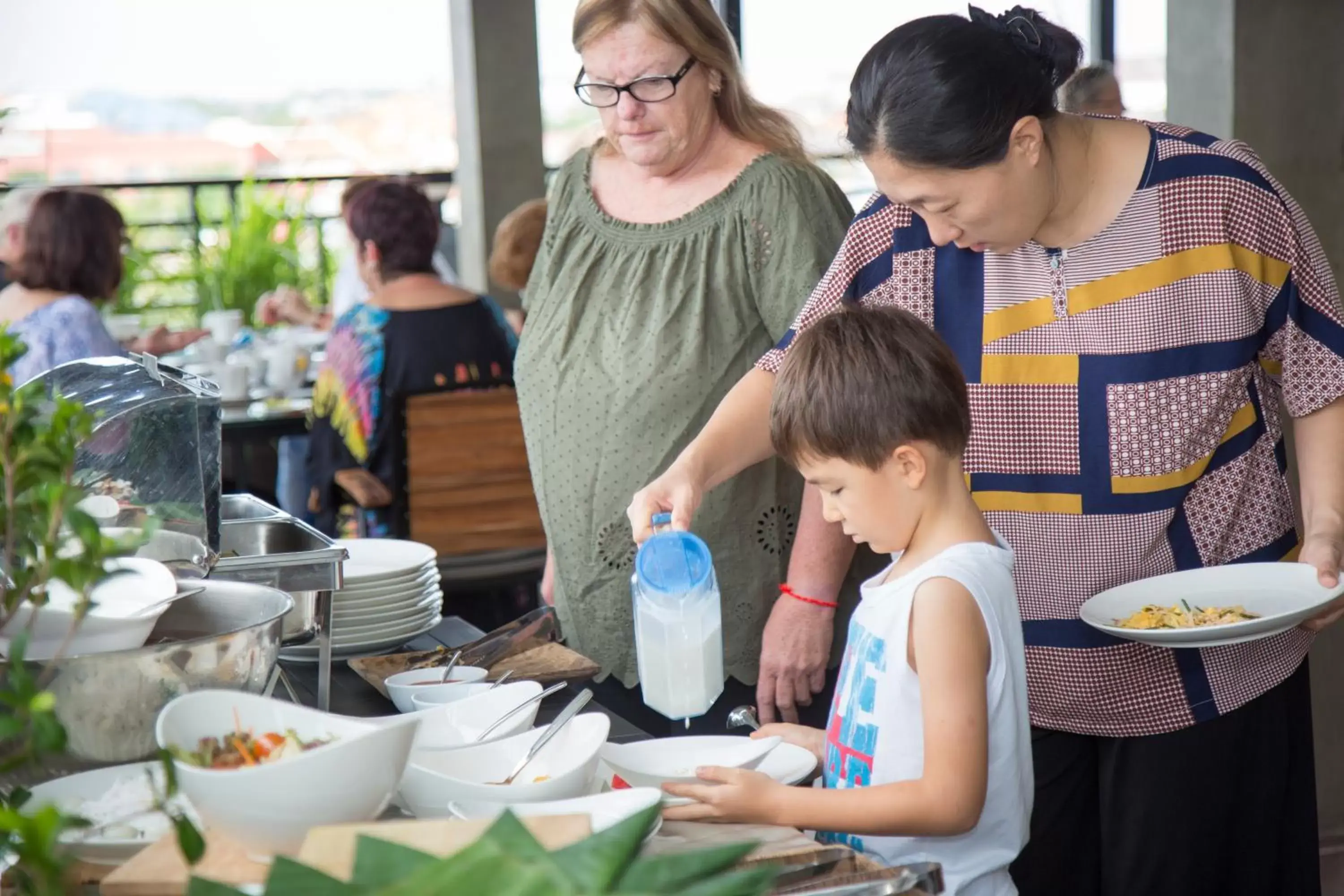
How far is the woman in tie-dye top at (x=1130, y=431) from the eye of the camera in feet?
→ 5.24

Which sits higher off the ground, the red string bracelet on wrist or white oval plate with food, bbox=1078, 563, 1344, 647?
white oval plate with food, bbox=1078, 563, 1344, 647

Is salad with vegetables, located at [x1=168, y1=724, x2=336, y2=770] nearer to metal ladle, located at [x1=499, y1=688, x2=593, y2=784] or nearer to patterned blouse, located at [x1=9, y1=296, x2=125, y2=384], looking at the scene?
metal ladle, located at [x1=499, y1=688, x2=593, y2=784]

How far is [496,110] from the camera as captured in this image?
607cm

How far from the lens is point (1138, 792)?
169 cm

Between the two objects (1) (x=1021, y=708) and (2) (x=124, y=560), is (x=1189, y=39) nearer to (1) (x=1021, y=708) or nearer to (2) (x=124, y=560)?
(1) (x=1021, y=708)

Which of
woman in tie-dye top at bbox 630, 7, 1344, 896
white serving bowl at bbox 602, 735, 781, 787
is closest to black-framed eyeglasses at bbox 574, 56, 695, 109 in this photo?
woman in tie-dye top at bbox 630, 7, 1344, 896

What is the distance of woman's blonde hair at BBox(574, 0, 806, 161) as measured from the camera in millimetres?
1999

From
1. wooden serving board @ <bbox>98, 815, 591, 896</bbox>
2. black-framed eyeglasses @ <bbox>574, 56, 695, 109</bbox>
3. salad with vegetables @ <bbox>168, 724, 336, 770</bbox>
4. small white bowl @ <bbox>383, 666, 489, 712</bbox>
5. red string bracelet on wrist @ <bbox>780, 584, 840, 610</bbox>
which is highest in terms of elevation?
black-framed eyeglasses @ <bbox>574, 56, 695, 109</bbox>

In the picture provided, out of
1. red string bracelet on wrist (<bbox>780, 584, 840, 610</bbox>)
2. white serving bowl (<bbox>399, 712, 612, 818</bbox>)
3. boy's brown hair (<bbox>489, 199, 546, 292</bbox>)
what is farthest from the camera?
boy's brown hair (<bbox>489, 199, 546, 292</bbox>)

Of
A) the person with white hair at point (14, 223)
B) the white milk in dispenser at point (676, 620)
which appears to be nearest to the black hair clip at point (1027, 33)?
the white milk in dispenser at point (676, 620)

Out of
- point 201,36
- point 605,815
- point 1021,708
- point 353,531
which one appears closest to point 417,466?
point 353,531

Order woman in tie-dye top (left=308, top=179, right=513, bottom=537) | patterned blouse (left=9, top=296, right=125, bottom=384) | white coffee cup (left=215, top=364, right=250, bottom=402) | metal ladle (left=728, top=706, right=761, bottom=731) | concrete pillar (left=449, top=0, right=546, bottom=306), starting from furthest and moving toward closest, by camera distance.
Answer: concrete pillar (left=449, top=0, right=546, bottom=306) < white coffee cup (left=215, top=364, right=250, bottom=402) < patterned blouse (left=9, top=296, right=125, bottom=384) < woman in tie-dye top (left=308, top=179, right=513, bottom=537) < metal ladle (left=728, top=706, right=761, bottom=731)

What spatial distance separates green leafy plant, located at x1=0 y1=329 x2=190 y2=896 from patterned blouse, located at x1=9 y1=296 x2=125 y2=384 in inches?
113

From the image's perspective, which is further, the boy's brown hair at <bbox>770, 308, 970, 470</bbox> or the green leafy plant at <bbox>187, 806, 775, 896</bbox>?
the boy's brown hair at <bbox>770, 308, 970, 470</bbox>
